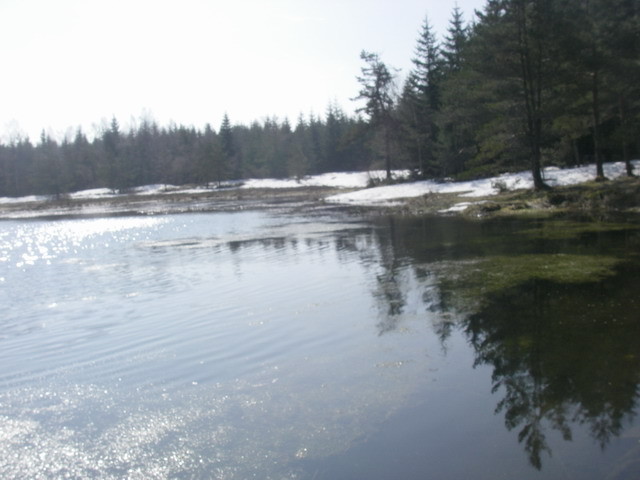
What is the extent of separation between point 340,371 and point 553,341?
325 centimetres

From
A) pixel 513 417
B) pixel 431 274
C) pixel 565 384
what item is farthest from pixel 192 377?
pixel 431 274

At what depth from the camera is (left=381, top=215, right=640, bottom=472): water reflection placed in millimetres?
5934

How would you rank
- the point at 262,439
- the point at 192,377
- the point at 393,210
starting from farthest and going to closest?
the point at 393,210, the point at 192,377, the point at 262,439

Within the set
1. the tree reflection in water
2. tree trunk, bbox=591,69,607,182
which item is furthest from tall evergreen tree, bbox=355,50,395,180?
the tree reflection in water

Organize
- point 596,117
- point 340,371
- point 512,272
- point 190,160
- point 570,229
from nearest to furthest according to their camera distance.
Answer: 1. point 340,371
2. point 512,272
3. point 570,229
4. point 596,117
5. point 190,160

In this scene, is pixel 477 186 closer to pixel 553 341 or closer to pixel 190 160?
pixel 553 341

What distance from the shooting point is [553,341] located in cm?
823

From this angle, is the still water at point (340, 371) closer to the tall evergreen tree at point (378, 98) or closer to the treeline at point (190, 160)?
the tall evergreen tree at point (378, 98)

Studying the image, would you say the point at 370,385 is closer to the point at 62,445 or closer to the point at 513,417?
the point at 513,417

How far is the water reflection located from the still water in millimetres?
34

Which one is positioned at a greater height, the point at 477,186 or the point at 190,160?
the point at 190,160

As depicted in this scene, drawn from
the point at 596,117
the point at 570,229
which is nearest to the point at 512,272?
the point at 570,229

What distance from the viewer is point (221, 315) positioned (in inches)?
462

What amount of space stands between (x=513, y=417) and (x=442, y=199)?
109 ft
